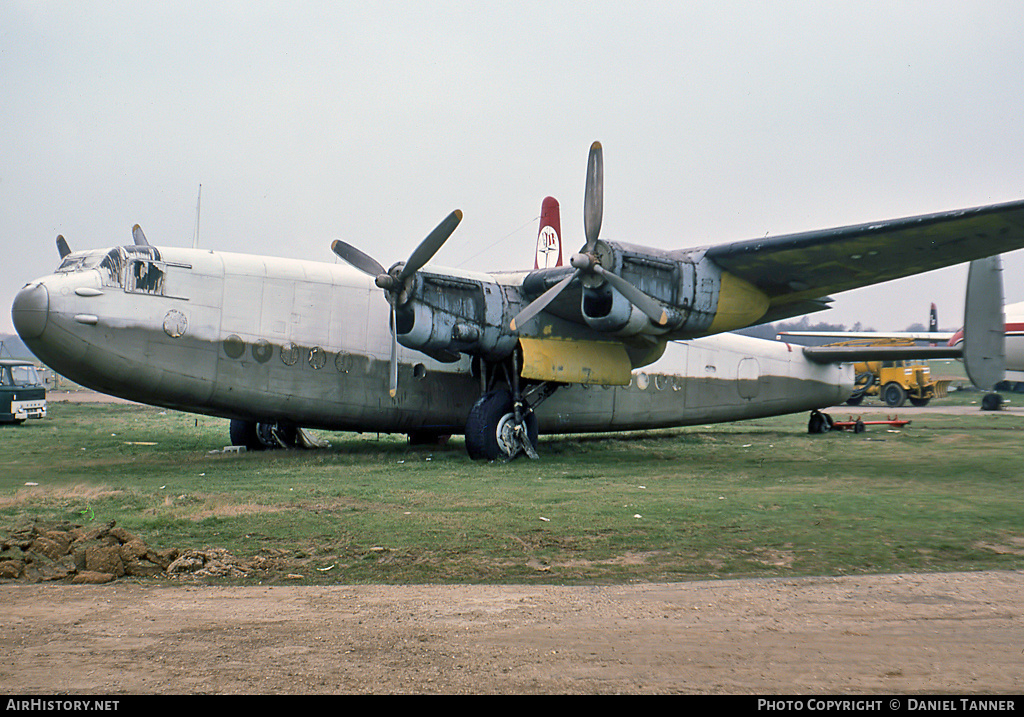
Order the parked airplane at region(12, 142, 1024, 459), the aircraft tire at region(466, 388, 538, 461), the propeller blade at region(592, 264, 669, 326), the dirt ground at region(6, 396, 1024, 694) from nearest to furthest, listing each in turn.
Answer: the dirt ground at region(6, 396, 1024, 694) → the parked airplane at region(12, 142, 1024, 459) → the propeller blade at region(592, 264, 669, 326) → the aircraft tire at region(466, 388, 538, 461)

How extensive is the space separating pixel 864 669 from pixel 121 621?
400cm

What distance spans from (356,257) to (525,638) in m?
11.1

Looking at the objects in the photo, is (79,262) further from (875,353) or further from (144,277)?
(875,353)

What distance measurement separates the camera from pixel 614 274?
13.5 metres

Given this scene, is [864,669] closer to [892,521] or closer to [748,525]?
[748,525]

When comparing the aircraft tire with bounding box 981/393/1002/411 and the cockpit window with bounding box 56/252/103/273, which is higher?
the cockpit window with bounding box 56/252/103/273

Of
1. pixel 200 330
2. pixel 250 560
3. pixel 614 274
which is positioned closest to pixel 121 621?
pixel 250 560

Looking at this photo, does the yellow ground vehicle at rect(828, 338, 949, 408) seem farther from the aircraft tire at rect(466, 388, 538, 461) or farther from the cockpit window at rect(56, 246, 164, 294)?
the cockpit window at rect(56, 246, 164, 294)

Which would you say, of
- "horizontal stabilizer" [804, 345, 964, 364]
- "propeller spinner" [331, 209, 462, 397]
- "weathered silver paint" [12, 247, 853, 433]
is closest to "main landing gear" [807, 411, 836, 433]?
"horizontal stabilizer" [804, 345, 964, 364]

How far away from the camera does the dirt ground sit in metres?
3.63

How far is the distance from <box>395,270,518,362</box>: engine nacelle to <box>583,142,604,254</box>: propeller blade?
219 centimetres

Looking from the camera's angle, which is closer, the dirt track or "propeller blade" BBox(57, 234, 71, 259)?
the dirt track

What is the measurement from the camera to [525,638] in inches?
169

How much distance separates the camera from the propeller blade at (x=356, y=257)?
14.3 m
